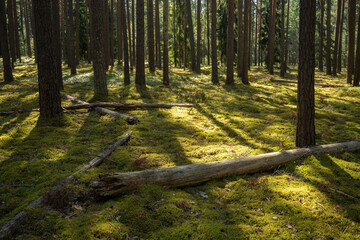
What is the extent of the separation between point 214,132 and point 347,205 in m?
5.35

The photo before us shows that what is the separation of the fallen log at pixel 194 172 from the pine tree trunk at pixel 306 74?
53 centimetres

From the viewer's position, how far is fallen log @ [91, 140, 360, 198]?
4957 mm

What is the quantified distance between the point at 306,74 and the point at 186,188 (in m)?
4.59

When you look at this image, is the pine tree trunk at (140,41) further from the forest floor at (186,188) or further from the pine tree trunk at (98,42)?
the forest floor at (186,188)

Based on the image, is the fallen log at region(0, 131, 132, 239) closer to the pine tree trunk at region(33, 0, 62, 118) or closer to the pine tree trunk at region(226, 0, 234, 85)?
the pine tree trunk at region(33, 0, 62, 118)

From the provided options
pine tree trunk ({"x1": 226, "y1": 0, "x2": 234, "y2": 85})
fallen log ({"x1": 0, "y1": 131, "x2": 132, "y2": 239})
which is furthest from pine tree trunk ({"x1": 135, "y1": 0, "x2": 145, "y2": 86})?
fallen log ({"x1": 0, "y1": 131, "x2": 132, "y2": 239})

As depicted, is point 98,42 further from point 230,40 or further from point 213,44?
point 230,40

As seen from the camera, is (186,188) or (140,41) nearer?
(186,188)

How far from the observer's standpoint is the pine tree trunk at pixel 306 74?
21.9 feet

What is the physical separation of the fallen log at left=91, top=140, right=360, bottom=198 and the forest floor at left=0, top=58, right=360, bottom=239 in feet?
0.55

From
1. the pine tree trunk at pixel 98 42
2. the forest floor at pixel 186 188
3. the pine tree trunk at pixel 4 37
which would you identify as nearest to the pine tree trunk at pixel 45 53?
the forest floor at pixel 186 188

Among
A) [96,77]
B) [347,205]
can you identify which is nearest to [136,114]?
[96,77]

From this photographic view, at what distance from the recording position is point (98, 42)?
511 inches

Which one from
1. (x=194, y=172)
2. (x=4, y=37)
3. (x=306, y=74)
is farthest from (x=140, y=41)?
(x=194, y=172)
